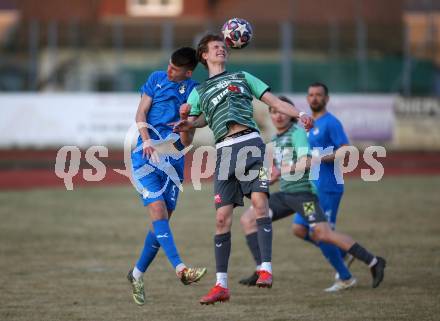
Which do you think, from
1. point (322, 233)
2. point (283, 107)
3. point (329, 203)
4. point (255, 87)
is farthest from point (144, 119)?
point (329, 203)

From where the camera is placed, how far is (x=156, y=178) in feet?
30.1

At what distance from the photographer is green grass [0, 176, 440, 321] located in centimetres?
905

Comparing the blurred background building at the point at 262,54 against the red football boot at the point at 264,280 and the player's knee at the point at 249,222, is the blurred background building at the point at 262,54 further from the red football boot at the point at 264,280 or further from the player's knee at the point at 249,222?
the red football boot at the point at 264,280

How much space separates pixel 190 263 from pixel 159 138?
3.24 meters

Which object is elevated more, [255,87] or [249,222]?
[255,87]

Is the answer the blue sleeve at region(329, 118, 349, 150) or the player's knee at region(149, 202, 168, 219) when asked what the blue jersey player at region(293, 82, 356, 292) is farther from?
the player's knee at region(149, 202, 168, 219)

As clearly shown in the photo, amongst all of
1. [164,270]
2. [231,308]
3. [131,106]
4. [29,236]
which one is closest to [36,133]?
[131,106]

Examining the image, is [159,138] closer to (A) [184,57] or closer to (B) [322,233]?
(A) [184,57]

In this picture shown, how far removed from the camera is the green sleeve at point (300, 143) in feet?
33.8

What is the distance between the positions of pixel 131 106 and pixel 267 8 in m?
13.0

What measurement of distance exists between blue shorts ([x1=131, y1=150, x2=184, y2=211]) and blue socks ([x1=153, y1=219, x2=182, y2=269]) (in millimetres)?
253

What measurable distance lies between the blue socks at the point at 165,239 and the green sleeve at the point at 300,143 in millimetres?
1964

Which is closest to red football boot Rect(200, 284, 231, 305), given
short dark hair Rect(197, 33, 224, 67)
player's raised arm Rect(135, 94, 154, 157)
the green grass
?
the green grass

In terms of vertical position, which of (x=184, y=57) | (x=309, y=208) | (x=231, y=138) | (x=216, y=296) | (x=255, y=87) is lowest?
(x=216, y=296)
